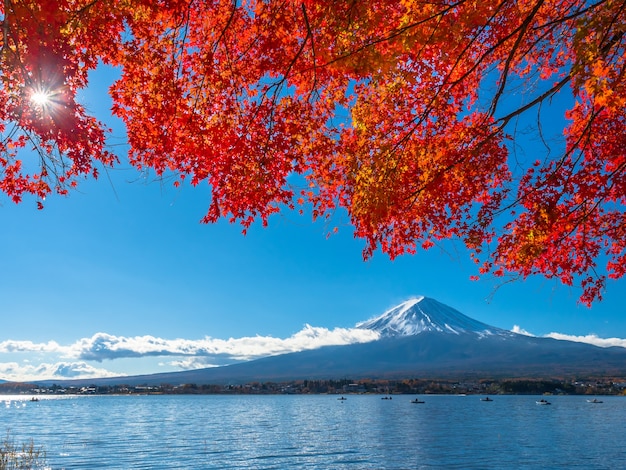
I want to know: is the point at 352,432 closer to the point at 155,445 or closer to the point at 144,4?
the point at 155,445

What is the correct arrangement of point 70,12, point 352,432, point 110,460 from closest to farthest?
point 70,12
point 110,460
point 352,432

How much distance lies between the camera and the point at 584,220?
979 centimetres

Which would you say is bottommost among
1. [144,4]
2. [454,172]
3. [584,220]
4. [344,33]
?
[584,220]

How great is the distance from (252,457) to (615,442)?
145ft

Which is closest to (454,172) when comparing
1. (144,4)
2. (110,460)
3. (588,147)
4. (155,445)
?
(588,147)

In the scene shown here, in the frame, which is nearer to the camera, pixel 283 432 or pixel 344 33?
pixel 344 33

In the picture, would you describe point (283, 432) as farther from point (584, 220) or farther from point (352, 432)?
point (584, 220)

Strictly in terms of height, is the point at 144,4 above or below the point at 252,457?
above

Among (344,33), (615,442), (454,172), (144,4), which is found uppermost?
(144,4)

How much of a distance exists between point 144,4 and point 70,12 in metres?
1.25

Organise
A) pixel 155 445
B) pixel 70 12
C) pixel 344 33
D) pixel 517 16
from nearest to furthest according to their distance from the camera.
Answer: pixel 70 12
pixel 344 33
pixel 517 16
pixel 155 445

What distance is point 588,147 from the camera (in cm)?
926

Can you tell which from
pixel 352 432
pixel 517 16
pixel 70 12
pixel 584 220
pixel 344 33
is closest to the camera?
pixel 70 12

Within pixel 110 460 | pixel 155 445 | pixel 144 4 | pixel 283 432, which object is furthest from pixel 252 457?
pixel 144 4
